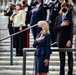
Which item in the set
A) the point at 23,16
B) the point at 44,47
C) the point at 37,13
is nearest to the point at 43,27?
the point at 44,47

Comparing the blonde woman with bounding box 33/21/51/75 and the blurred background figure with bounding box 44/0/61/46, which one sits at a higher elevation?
the blurred background figure with bounding box 44/0/61/46

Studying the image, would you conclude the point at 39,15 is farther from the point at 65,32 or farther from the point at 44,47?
the point at 44,47

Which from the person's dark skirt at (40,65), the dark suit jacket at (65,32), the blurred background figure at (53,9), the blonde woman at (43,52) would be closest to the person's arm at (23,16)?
the blurred background figure at (53,9)

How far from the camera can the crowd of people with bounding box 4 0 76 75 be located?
8.81m

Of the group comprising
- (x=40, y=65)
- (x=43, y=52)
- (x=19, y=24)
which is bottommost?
(x=40, y=65)

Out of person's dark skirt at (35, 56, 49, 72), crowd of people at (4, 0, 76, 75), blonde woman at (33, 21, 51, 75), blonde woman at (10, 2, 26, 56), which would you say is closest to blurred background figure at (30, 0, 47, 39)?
crowd of people at (4, 0, 76, 75)

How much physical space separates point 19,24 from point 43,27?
3401 mm

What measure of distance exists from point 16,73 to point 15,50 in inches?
69.0

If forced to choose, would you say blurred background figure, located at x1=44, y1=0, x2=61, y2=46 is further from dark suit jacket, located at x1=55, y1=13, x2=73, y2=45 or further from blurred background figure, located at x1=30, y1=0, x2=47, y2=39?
dark suit jacket, located at x1=55, y1=13, x2=73, y2=45

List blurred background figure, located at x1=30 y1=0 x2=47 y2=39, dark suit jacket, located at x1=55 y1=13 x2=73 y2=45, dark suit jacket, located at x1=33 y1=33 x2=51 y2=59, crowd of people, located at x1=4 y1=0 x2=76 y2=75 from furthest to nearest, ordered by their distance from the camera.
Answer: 1. blurred background figure, located at x1=30 y1=0 x2=47 y2=39
2. dark suit jacket, located at x1=55 y1=13 x2=73 y2=45
3. crowd of people, located at x1=4 y1=0 x2=76 y2=75
4. dark suit jacket, located at x1=33 y1=33 x2=51 y2=59

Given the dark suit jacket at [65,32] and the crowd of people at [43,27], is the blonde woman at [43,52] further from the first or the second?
the dark suit jacket at [65,32]

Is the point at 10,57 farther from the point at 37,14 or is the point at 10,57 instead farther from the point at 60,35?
the point at 60,35

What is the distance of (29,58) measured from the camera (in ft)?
39.1

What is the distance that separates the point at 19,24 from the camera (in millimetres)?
12195
